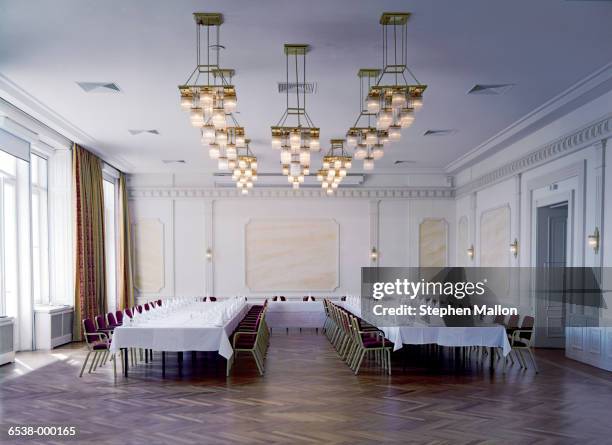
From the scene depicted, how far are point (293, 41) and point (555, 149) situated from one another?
5.38m

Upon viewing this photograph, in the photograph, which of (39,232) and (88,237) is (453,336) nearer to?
(88,237)

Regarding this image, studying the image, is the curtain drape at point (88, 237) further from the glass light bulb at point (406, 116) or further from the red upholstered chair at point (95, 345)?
the glass light bulb at point (406, 116)

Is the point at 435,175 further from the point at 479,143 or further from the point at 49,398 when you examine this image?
the point at 49,398

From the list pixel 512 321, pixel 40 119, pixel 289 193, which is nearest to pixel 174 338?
pixel 40 119

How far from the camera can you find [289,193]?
47.6 ft

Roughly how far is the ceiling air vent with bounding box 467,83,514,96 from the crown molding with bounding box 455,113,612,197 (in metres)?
1.42

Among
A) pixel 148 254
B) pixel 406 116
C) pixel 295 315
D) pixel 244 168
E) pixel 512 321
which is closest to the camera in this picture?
pixel 406 116

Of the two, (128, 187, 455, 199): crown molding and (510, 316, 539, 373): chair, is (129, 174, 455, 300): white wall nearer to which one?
(128, 187, 455, 199): crown molding

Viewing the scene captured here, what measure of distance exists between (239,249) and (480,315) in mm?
6922

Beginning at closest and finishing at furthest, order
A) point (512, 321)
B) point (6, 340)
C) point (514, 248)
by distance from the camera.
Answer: point (6, 340) < point (512, 321) < point (514, 248)

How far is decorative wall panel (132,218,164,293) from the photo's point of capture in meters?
14.2

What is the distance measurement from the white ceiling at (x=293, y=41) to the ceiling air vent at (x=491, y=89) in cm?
12

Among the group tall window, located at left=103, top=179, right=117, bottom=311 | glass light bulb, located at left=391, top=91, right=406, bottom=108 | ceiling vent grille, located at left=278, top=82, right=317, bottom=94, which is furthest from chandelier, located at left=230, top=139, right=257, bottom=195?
tall window, located at left=103, top=179, right=117, bottom=311

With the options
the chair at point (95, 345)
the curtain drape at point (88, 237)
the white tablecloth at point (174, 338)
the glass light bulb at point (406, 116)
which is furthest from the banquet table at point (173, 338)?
the curtain drape at point (88, 237)
